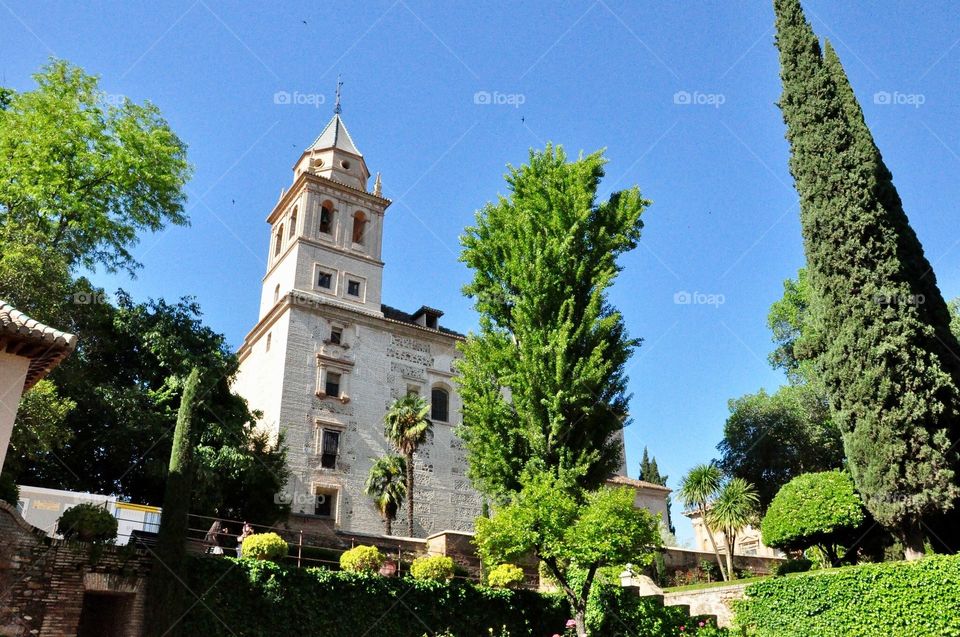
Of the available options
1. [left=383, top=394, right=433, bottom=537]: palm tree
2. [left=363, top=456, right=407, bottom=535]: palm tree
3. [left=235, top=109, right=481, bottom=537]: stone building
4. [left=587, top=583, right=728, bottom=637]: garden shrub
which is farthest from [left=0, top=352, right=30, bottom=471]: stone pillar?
[left=363, top=456, right=407, bottom=535]: palm tree

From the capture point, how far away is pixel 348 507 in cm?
2897

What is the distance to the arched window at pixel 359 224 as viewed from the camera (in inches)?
1396

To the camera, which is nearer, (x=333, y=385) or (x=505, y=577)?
(x=505, y=577)

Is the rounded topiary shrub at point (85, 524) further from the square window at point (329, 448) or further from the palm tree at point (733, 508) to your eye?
the palm tree at point (733, 508)

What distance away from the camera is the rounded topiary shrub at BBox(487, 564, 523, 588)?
16922 millimetres

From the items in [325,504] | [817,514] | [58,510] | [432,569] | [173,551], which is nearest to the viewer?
[173,551]

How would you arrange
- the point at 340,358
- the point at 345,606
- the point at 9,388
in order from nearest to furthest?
the point at 9,388, the point at 345,606, the point at 340,358

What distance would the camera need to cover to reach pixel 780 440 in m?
28.1

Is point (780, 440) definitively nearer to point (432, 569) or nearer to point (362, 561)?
point (432, 569)

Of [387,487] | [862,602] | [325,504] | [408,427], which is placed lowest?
[862,602]

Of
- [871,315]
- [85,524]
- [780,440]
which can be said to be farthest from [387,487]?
[871,315]

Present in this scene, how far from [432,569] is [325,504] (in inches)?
543

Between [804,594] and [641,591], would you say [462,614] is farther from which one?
[804,594]

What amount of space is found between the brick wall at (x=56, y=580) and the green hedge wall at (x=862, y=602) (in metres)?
12.9
